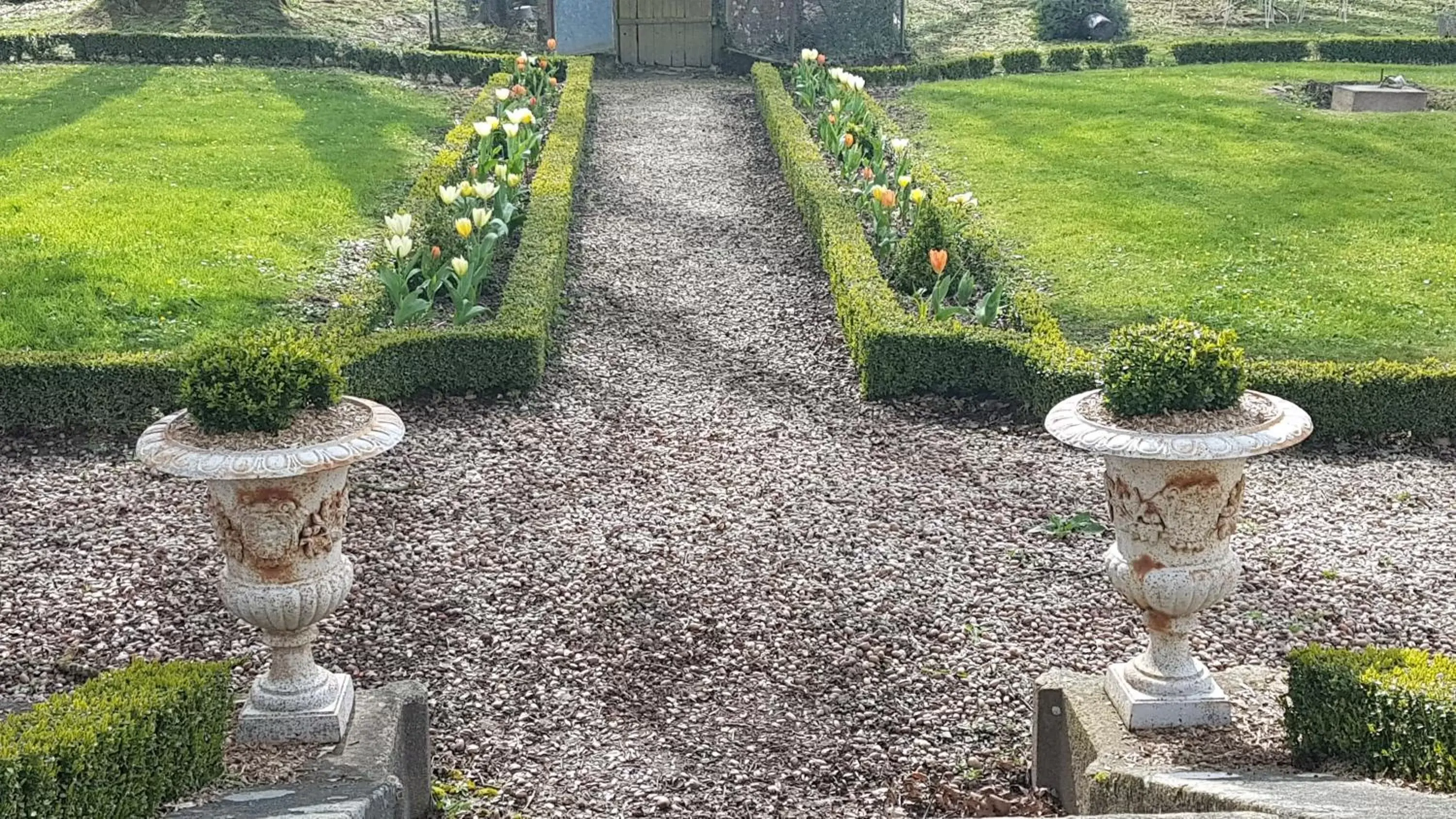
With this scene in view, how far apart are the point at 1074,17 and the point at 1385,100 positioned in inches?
296

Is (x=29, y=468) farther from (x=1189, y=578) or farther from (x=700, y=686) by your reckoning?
(x=1189, y=578)

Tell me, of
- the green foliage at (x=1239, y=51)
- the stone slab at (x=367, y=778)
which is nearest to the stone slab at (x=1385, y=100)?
the green foliage at (x=1239, y=51)

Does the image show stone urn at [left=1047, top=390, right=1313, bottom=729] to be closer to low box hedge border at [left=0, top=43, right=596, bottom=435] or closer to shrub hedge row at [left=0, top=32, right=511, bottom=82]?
low box hedge border at [left=0, top=43, right=596, bottom=435]

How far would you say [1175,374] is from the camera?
448 cm

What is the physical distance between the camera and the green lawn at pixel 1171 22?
26422mm

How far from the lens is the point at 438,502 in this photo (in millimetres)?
7477

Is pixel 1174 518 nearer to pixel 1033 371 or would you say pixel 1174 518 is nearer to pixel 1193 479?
pixel 1193 479

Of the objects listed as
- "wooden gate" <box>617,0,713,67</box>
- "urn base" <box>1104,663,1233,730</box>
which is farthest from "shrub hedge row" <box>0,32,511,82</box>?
"urn base" <box>1104,663,1233,730</box>

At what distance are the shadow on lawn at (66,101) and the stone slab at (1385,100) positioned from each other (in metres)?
16.8

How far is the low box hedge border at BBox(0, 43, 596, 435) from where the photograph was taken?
830 cm

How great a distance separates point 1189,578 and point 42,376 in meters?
6.56

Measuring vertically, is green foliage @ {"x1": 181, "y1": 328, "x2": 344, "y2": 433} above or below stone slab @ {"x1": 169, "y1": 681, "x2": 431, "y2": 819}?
above

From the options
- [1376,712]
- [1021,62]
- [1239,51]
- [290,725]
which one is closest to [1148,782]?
[1376,712]

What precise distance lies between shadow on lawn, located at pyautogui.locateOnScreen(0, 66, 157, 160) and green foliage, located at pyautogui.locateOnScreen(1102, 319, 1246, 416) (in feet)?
45.2
